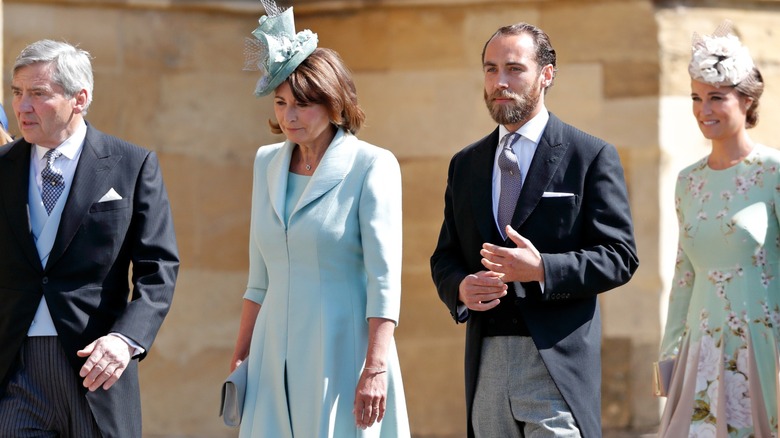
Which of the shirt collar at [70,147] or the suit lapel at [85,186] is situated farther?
the shirt collar at [70,147]

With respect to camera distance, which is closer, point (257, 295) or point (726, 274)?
point (257, 295)

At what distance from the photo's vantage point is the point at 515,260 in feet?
15.1

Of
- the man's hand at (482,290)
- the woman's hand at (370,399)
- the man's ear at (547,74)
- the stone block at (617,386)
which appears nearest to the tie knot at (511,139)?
the man's ear at (547,74)

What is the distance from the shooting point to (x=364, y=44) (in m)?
7.91

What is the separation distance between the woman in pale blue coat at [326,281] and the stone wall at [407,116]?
2.70 meters

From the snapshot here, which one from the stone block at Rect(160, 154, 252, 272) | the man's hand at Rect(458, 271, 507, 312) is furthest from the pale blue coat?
the stone block at Rect(160, 154, 252, 272)

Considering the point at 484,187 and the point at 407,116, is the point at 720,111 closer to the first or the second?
the point at 484,187

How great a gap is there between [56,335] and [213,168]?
341 centimetres

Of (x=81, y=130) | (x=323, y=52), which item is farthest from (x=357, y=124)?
(x=81, y=130)

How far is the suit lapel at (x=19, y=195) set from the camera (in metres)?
4.81

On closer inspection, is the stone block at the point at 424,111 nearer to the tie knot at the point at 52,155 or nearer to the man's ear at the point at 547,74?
the man's ear at the point at 547,74

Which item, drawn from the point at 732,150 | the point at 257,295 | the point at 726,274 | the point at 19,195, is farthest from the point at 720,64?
the point at 19,195

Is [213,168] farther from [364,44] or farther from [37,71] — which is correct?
[37,71]

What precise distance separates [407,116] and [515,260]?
326 cm
